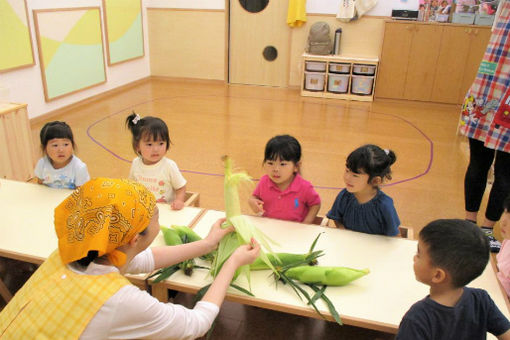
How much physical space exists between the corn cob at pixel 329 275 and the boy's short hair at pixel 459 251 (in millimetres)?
345

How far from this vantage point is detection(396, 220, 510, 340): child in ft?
3.87

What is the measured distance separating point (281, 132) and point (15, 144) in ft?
9.55

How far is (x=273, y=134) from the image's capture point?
5.02 meters

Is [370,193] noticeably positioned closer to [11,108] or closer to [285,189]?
[285,189]

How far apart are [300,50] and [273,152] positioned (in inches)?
211

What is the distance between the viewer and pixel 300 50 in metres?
7.11

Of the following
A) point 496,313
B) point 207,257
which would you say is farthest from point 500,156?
point 207,257

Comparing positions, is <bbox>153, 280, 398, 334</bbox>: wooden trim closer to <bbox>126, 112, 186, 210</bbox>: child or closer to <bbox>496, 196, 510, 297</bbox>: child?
<bbox>496, 196, 510, 297</bbox>: child

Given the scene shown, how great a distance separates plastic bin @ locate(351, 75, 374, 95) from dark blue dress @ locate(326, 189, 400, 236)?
16.2 feet

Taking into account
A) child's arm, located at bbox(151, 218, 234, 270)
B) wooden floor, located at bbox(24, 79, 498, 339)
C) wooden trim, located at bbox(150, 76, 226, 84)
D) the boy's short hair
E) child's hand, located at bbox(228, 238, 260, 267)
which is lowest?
wooden floor, located at bbox(24, 79, 498, 339)

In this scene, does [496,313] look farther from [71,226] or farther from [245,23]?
[245,23]

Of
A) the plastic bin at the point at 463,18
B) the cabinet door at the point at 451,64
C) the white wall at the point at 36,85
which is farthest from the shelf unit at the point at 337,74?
the white wall at the point at 36,85

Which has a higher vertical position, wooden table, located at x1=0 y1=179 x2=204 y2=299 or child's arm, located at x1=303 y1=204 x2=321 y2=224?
wooden table, located at x1=0 y1=179 x2=204 y2=299

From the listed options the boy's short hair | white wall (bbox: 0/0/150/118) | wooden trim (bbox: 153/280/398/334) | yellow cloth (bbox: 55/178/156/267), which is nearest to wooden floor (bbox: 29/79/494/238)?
white wall (bbox: 0/0/150/118)
